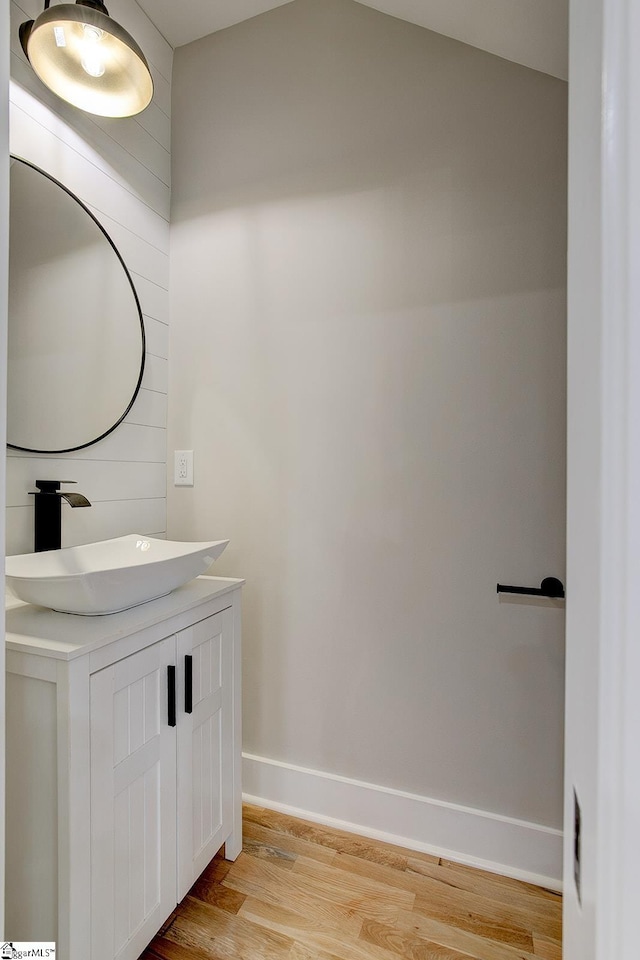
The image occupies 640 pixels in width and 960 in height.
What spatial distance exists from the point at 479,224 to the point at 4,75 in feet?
4.22

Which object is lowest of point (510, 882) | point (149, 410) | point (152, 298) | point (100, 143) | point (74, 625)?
point (510, 882)

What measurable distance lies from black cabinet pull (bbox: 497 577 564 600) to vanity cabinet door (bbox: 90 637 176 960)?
3.24 feet

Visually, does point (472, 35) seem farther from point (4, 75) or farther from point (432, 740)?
point (432, 740)

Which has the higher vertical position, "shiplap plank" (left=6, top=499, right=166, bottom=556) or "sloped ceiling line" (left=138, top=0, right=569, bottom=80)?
"sloped ceiling line" (left=138, top=0, right=569, bottom=80)

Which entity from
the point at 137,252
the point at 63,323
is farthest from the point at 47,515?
the point at 137,252

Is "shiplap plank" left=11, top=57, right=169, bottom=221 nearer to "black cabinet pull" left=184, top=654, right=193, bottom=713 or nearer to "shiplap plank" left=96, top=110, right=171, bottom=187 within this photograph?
"shiplap plank" left=96, top=110, right=171, bottom=187

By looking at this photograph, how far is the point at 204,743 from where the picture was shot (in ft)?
4.44

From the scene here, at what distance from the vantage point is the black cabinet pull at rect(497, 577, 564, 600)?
1397 mm

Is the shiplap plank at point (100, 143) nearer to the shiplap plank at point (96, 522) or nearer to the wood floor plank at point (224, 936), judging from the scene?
the shiplap plank at point (96, 522)

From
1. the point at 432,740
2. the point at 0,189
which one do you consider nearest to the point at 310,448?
the point at 432,740

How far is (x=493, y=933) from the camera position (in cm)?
127

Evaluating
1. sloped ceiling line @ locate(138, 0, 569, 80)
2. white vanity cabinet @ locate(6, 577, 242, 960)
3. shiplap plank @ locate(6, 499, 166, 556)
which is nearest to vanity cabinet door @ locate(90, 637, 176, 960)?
white vanity cabinet @ locate(6, 577, 242, 960)

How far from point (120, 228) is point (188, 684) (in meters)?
1.49

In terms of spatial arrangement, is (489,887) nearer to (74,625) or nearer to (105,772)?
(105,772)
